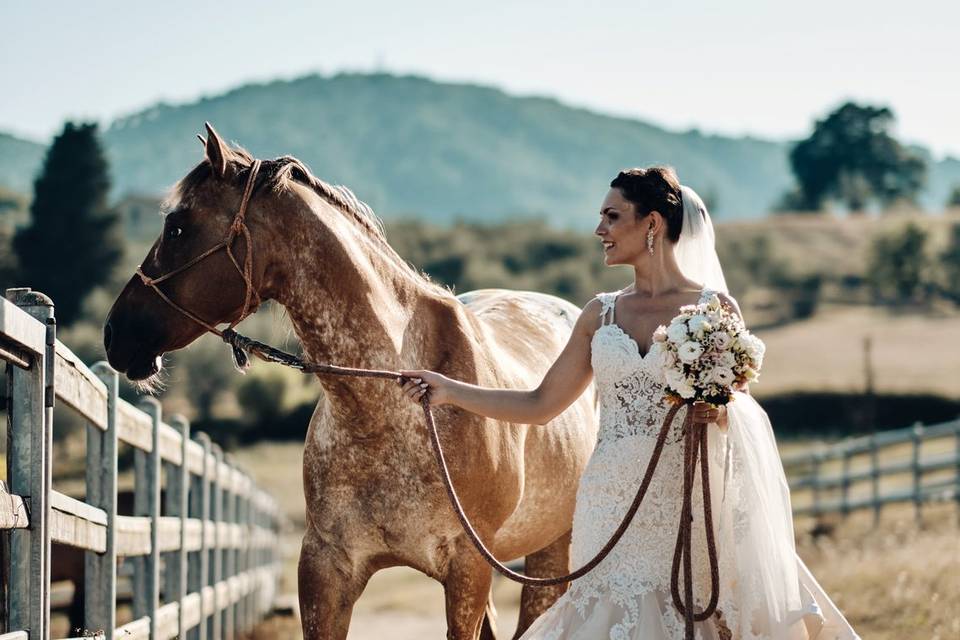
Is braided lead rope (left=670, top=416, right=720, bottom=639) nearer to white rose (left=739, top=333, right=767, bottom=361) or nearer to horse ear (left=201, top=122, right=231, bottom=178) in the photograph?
white rose (left=739, top=333, right=767, bottom=361)

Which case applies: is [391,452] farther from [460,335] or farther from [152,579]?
[152,579]

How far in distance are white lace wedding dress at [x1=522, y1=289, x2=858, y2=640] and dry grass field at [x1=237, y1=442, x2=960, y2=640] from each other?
3160 mm

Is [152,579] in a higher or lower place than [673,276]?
lower

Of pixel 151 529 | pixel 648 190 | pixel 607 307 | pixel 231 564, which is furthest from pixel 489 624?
pixel 231 564

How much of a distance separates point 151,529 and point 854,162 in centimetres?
12358

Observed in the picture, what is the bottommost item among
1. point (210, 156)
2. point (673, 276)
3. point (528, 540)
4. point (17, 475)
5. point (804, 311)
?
point (528, 540)

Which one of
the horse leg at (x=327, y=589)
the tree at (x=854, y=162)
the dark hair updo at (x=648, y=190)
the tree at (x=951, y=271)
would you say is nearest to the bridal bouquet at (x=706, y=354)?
the dark hair updo at (x=648, y=190)

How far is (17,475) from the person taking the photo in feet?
12.8

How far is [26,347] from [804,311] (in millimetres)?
63078

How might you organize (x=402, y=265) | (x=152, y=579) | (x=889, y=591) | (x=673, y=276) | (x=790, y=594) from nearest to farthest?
1. (x=790, y=594)
2. (x=673, y=276)
3. (x=402, y=265)
4. (x=152, y=579)
5. (x=889, y=591)

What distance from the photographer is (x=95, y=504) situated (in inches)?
204

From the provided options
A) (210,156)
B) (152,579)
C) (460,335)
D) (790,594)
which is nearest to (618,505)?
(790,594)

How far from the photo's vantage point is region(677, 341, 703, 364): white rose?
418 centimetres

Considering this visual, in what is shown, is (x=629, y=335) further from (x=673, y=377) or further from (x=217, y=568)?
(x=217, y=568)
